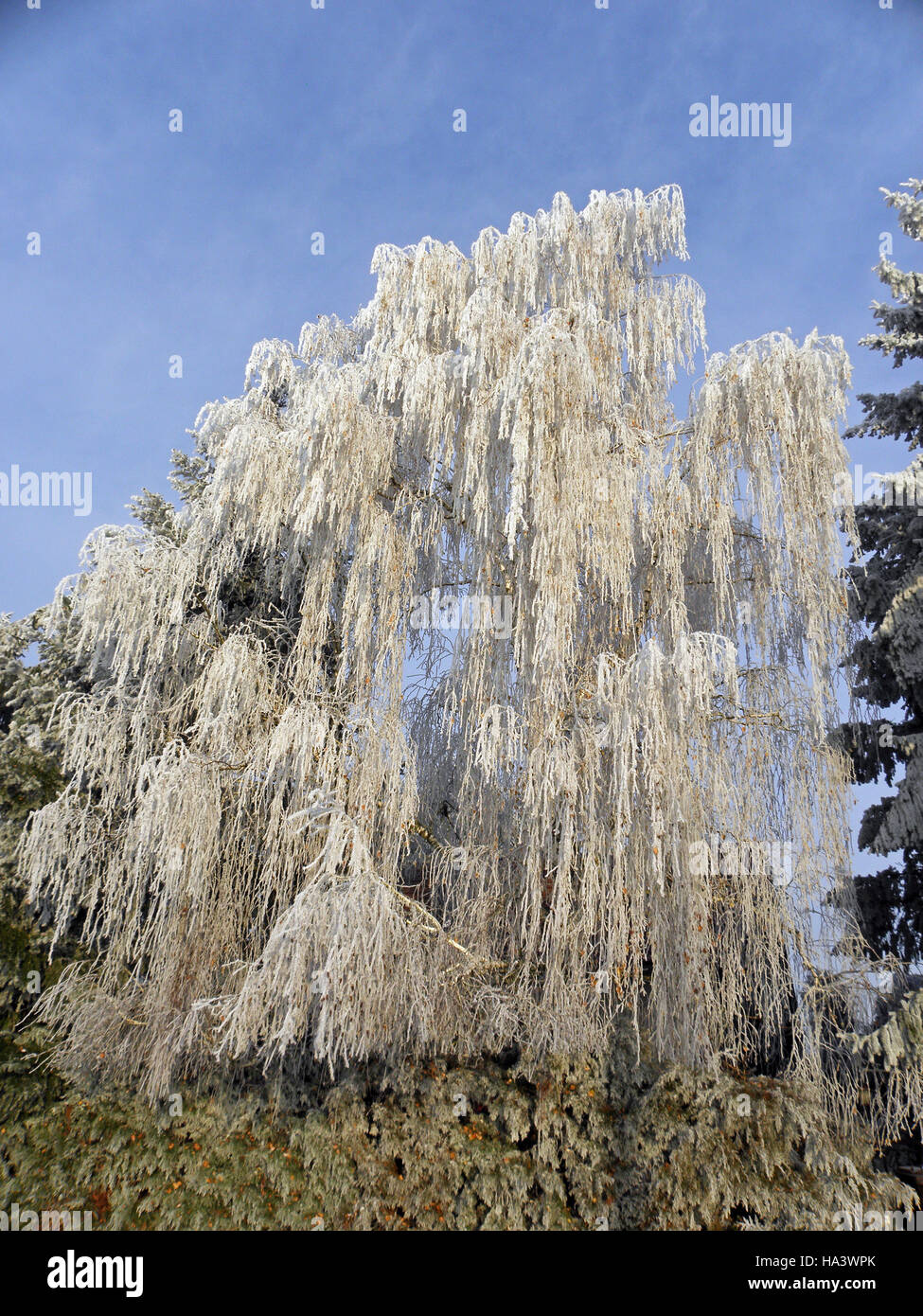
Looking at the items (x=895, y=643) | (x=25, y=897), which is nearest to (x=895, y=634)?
(x=895, y=643)

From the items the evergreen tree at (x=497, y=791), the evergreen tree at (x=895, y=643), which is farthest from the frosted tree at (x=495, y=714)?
the evergreen tree at (x=895, y=643)

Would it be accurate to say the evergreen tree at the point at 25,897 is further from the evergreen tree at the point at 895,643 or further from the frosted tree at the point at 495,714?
the evergreen tree at the point at 895,643

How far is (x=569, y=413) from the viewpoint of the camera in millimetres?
5633

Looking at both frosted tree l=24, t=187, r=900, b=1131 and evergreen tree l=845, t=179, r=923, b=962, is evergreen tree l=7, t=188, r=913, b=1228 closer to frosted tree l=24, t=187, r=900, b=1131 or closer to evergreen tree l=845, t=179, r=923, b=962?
frosted tree l=24, t=187, r=900, b=1131

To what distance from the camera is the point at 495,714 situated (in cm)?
516

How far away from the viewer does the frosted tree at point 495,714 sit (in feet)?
15.9

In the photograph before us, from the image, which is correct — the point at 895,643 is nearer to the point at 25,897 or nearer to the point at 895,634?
the point at 895,634

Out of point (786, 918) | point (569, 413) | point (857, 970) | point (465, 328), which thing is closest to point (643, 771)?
point (786, 918)

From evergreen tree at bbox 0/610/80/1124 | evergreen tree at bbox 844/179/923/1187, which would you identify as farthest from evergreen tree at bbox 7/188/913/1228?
evergreen tree at bbox 844/179/923/1187

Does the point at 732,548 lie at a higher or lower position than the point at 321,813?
higher

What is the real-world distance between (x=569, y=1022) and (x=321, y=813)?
199cm

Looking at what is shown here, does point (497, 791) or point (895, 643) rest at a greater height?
point (895, 643)

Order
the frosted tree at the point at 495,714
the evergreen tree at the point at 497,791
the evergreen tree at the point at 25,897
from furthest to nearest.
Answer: the evergreen tree at the point at 25,897, the frosted tree at the point at 495,714, the evergreen tree at the point at 497,791
